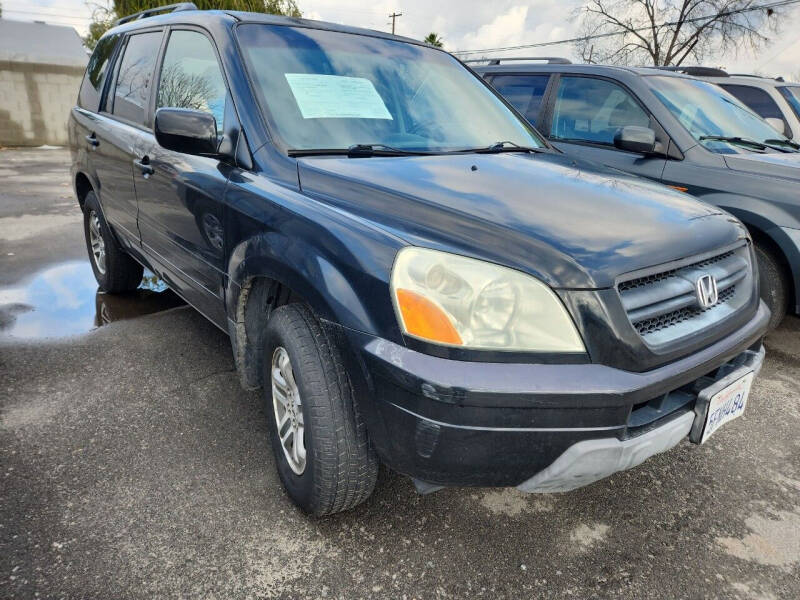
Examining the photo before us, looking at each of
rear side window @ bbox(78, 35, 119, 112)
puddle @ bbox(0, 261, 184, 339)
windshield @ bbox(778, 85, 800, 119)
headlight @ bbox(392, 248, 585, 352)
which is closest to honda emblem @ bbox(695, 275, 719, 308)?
headlight @ bbox(392, 248, 585, 352)

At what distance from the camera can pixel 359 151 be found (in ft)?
7.52

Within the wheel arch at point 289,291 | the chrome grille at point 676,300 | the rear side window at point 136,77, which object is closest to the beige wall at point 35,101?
the rear side window at point 136,77

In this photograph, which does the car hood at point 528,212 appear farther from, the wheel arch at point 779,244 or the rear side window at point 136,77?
the rear side window at point 136,77

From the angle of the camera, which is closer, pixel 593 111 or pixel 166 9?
pixel 166 9

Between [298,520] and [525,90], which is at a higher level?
[525,90]

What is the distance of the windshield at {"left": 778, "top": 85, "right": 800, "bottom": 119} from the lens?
6.68 metres

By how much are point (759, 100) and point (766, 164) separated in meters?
3.85

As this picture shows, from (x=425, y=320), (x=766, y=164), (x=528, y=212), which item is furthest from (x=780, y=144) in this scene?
(x=425, y=320)

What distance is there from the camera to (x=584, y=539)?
2117 mm

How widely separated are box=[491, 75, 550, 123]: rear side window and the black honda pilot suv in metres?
1.96

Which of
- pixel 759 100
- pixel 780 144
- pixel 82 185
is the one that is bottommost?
pixel 82 185

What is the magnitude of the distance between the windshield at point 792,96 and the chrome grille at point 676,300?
5.89m

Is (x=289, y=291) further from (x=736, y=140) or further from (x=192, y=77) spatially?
(x=736, y=140)

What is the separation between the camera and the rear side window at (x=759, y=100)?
6562mm
